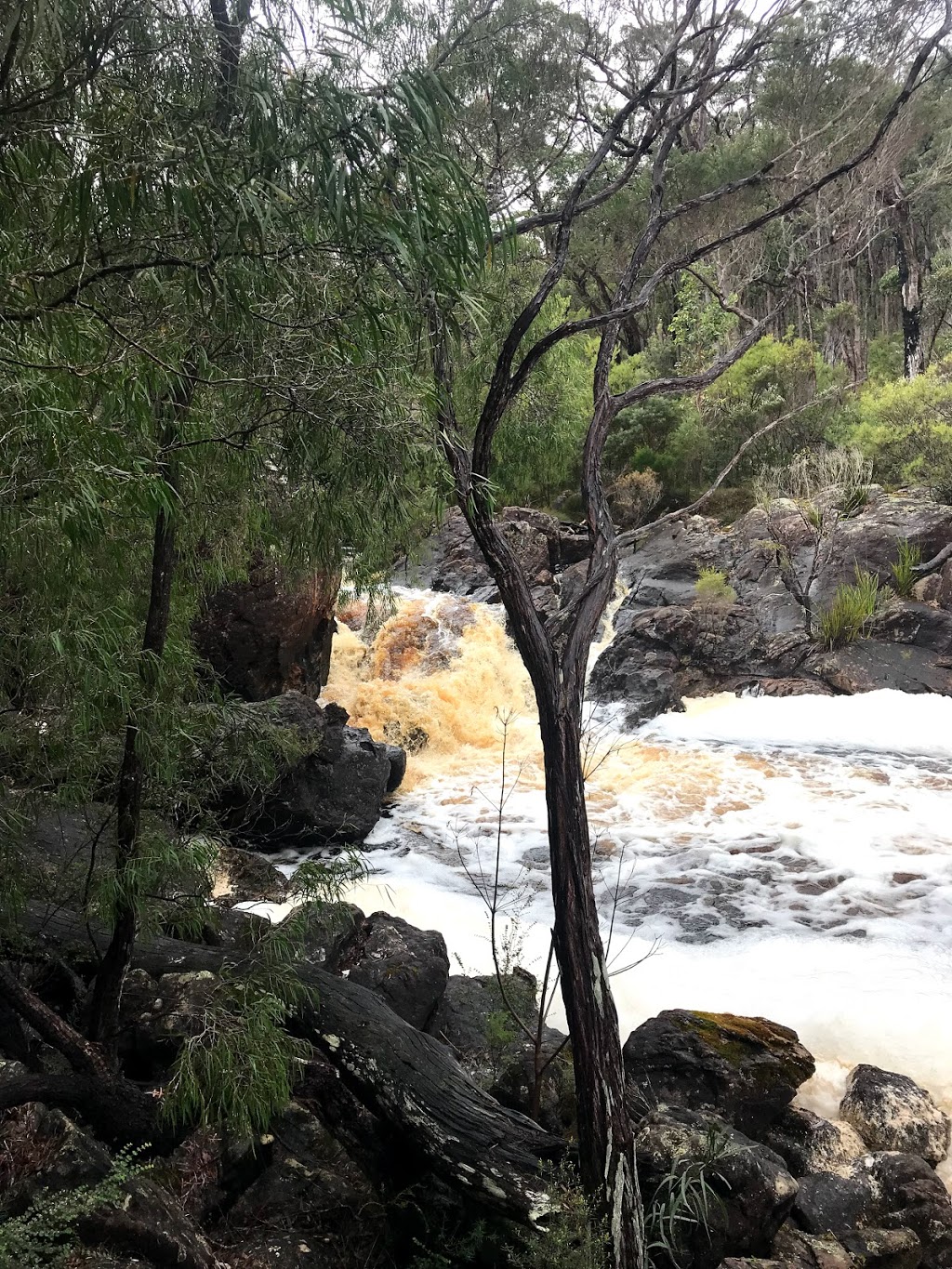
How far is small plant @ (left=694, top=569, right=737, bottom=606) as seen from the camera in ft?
46.0

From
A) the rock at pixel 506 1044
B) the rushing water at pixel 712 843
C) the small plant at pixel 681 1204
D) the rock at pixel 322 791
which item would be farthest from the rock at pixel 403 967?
the rock at pixel 322 791

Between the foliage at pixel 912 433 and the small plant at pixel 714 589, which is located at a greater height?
the foliage at pixel 912 433

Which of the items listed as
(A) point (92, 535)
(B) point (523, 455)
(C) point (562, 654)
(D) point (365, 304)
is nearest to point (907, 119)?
(B) point (523, 455)

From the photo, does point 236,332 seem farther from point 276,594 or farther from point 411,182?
point 276,594

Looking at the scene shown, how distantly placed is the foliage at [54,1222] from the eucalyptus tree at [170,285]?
26.8 inches

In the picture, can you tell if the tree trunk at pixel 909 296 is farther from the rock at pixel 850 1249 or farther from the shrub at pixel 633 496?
the rock at pixel 850 1249

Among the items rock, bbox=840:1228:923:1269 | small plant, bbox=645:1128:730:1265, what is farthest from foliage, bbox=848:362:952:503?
small plant, bbox=645:1128:730:1265

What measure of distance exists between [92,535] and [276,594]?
7.38m

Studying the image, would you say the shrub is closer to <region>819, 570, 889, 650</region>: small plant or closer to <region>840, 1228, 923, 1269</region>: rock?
<region>819, 570, 889, 650</region>: small plant

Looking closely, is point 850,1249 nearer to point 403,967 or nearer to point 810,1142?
point 810,1142

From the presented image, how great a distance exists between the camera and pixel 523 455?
662cm

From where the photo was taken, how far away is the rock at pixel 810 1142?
14.1ft

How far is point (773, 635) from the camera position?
13.1m

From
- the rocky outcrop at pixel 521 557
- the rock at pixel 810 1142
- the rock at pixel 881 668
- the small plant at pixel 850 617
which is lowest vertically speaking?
the rock at pixel 810 1142
